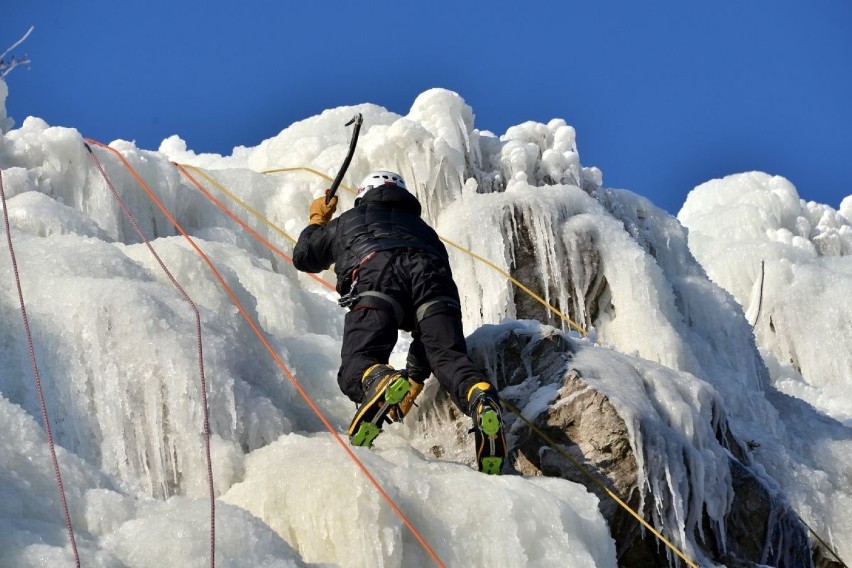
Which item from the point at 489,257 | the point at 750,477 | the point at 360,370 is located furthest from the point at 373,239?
the point at 489,257

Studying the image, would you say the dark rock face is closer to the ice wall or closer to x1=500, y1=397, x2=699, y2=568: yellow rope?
x1=500, y1=397, x2=699, y2=568: yellow rope

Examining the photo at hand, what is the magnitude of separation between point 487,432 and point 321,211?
216 cm

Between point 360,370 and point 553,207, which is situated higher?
point 553,207

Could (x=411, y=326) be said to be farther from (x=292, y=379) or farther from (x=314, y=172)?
(x=314, y=172)

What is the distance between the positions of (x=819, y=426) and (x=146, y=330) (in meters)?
6.94

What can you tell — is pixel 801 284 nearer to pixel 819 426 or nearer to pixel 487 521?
pixel 819 426

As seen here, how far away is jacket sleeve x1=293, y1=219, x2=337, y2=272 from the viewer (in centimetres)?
758

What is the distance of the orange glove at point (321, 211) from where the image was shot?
7.84m

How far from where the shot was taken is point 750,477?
8.14 metres

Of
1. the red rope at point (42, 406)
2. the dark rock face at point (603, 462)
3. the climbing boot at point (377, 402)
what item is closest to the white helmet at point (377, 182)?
the dark rock face at point (603, 462)

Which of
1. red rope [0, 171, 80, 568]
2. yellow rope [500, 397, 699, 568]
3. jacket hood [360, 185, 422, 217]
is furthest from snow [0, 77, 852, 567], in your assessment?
jacket hood [360, 185, 422, 217]

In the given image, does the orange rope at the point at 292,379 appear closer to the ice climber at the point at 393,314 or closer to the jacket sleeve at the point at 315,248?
the ice climber at the point at 393,314

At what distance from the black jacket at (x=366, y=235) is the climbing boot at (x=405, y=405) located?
2.33 feet

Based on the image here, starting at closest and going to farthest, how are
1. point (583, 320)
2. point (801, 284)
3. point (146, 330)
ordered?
point (146, 330) < point (583, 320) < point (801, 284)
